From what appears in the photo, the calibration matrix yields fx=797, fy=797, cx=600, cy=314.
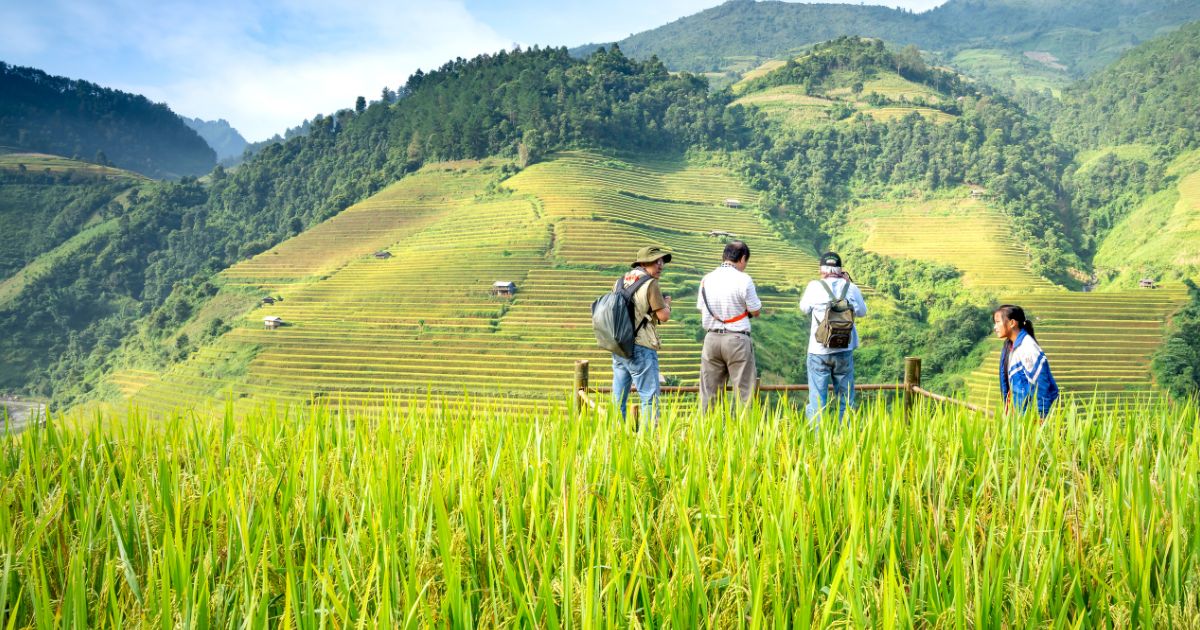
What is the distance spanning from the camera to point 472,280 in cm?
6438

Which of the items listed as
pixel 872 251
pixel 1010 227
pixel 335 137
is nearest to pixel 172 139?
pixel 335 137

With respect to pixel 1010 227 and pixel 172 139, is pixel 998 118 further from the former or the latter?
pixel 172 139

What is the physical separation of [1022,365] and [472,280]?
6142cm

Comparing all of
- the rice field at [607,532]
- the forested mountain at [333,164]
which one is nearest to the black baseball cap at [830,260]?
the rice field at [607,532]

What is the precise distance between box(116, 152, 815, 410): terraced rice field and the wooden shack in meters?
0.66

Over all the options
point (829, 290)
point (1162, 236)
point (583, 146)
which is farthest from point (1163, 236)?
point (829, 290)

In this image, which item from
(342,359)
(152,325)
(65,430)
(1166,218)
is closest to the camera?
(65,430)

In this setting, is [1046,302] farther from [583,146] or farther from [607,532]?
[607,532]

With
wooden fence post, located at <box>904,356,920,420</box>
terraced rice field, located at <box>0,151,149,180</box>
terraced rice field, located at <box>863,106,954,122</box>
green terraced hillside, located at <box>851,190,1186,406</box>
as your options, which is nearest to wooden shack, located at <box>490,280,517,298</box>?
green terraced hillside, located at <box>851,190,1186,406</box>

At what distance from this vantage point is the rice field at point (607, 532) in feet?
5.52

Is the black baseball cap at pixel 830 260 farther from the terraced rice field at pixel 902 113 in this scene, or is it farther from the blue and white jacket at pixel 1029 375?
the terraced rice field at pixel 902 113

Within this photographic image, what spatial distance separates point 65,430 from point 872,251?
8557 centimetres

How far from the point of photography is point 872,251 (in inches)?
3268

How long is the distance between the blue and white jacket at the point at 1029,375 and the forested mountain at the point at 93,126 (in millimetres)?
146127
